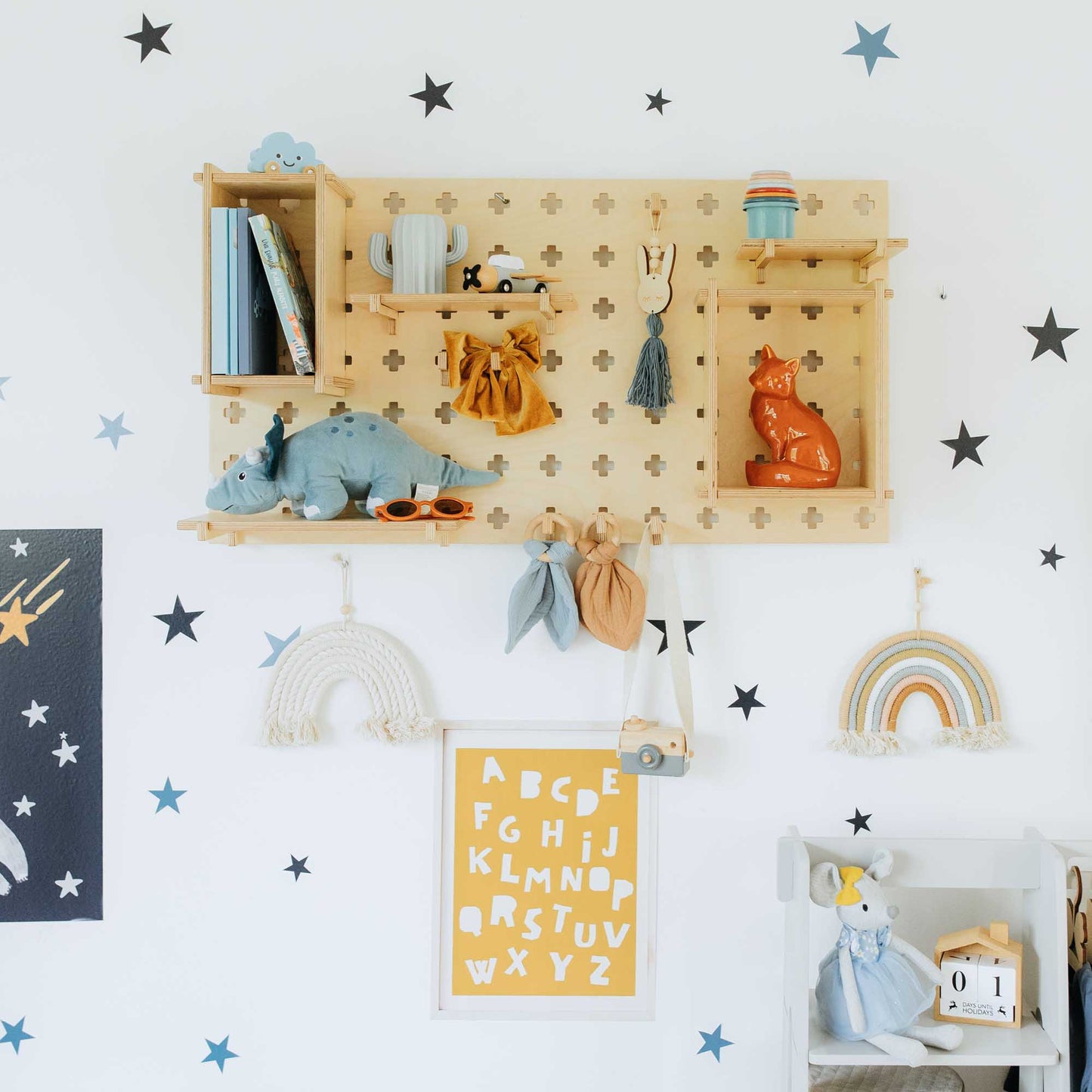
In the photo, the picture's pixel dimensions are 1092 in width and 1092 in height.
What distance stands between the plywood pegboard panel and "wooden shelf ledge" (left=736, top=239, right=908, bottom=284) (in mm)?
16

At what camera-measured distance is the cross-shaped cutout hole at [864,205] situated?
1520 millimetres

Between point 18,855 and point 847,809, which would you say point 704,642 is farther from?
point 18,855

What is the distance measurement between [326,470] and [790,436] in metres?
0.66

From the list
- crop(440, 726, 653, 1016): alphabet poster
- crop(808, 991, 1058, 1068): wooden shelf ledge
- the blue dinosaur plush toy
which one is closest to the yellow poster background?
crop(440, 726, 653, 1016): alphabet poster

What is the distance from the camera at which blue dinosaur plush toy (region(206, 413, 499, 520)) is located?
1431mm

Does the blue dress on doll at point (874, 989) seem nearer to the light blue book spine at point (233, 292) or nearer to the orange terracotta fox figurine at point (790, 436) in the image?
the orange terracotta fox figurine at point (790, 436)

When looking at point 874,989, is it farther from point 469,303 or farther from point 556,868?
point 469,303

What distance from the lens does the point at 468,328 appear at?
1.53 meters

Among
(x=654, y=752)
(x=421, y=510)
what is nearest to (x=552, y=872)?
(x=654, y=752)

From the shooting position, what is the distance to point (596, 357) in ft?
5.04

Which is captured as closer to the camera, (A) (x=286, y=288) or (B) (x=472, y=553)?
(A) (x=286, y=288)

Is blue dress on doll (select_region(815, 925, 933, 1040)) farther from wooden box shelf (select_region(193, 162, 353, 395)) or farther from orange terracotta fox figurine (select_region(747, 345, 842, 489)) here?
wooden box shelf (select_region(193, 162, 353, 395))

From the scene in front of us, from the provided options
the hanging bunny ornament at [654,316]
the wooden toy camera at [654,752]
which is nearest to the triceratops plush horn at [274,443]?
the hanging bunny ornament at [654,316]

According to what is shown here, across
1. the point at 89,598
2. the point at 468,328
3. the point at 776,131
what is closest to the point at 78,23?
the point at 468,328
